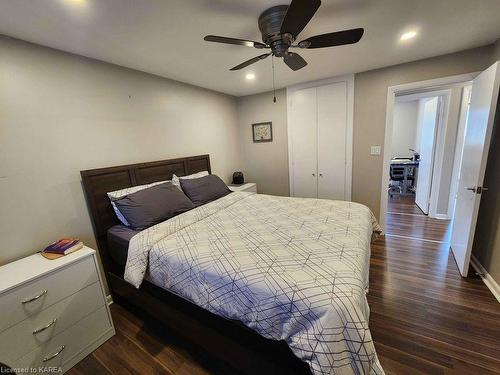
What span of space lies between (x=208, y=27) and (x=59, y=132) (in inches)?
59.2

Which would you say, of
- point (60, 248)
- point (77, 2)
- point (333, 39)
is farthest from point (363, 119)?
point (60, 248)

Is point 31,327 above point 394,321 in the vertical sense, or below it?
above

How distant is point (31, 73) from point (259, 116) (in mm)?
2908

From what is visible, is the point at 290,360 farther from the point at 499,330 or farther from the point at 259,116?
the point at 259,116

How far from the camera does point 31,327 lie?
4.36 ft

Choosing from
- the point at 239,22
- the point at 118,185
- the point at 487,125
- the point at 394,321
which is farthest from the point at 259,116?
the point at 394,321

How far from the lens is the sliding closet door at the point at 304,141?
3.35 m

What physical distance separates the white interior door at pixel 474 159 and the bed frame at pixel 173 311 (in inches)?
84.0

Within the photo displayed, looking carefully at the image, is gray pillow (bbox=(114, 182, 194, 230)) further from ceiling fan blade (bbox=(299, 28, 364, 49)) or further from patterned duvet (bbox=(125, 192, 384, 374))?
ceiling fan blade (bbox=(299, 28, 364, 49))

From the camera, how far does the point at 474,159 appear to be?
6.58 feet

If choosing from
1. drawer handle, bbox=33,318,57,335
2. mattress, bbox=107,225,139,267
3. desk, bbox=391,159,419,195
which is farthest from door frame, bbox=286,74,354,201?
drawer handle, bbox=33,318,57,335

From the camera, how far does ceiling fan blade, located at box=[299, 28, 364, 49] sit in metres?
1.40

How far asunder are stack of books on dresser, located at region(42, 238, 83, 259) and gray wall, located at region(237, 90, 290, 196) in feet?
9.75

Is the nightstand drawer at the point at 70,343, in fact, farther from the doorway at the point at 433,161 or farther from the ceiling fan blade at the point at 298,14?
the doorway at the point at 433,161
